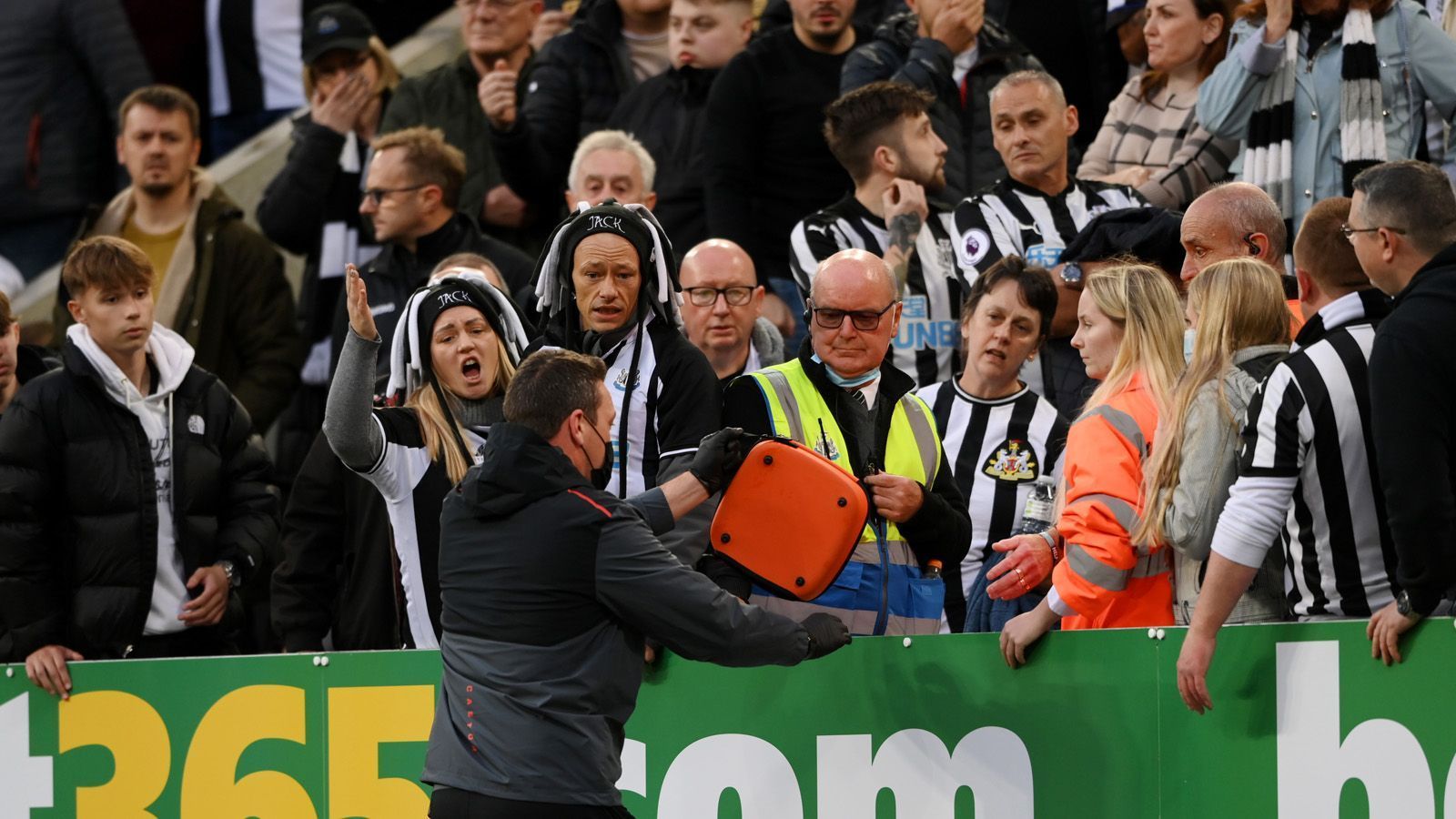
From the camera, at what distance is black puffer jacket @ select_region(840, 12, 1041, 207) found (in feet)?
27.1

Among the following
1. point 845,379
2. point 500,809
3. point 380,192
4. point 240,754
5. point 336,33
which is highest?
point 336,33

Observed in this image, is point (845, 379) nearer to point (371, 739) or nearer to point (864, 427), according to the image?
point (864, 427)

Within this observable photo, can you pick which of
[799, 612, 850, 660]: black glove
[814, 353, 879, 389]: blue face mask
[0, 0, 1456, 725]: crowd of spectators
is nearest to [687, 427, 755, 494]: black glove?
[0, 0, 1456, 725]: crowd of spectators

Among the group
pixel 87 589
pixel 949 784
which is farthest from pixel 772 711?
pixel 87 589

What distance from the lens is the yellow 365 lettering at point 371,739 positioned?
5.96m

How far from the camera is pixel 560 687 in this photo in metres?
4.77

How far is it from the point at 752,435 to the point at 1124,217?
7.16 ft

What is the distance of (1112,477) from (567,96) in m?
4.88

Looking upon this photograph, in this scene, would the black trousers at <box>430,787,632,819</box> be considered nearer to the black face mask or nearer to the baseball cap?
the black face mask

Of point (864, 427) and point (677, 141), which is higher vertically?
point (677, 141)

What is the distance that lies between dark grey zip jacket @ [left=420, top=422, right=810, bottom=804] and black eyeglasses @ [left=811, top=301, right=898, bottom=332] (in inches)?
43.9

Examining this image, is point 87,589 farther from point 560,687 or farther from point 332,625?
point 560,687

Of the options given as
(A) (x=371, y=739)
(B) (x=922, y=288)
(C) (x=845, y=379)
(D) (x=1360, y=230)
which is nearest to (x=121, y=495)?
(A) (x=371, y=739)

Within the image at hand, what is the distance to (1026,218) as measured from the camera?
743cm
